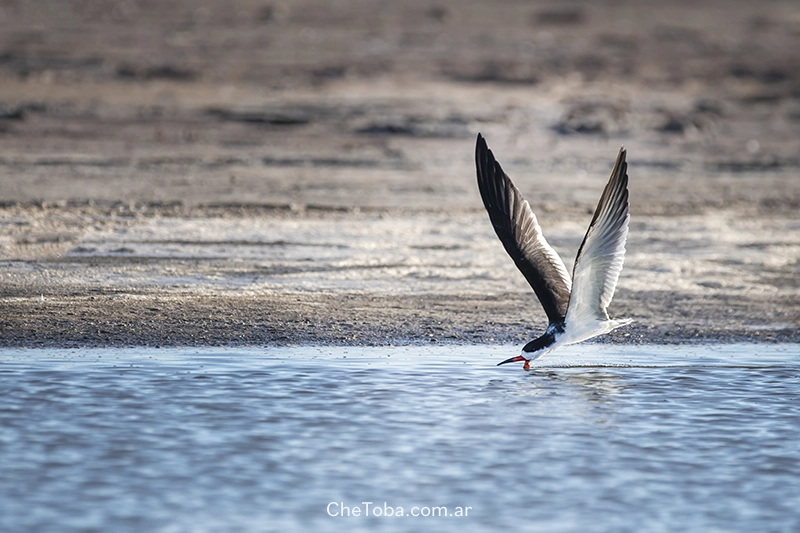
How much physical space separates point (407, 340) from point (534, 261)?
4.74ft

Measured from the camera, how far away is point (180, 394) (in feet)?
25.2

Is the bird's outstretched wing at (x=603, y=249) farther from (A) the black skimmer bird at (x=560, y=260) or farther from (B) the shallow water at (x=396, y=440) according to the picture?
(B) the shallow water at (x=396, y=440)

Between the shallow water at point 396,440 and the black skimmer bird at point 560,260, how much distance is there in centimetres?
42

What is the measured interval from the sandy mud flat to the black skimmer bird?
4.27 feet

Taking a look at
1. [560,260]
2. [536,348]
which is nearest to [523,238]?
[560,260]

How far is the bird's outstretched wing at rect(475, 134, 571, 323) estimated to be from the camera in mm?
8109

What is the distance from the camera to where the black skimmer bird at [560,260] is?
7.65 metres

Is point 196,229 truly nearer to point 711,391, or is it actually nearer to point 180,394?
point 180,394

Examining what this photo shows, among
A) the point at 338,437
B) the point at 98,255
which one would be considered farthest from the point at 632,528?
the point at 98,255

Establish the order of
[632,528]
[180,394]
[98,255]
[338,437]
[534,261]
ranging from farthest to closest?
1. [98,255]
2. [534,261]
3. [180,394]
4. [338,437]
5. [632,528]

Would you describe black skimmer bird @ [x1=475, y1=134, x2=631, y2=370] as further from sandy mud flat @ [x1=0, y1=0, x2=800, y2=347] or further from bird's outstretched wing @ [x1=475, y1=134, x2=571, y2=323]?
sandy mud flat @ [x1=0, y1=0, x2=800, y2=347]

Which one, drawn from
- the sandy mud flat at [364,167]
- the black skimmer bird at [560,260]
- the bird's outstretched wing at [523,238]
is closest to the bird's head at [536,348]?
the black skimmer bird at [560,260]

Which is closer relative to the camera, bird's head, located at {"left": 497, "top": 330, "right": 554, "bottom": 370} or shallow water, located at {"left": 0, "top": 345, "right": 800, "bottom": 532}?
shallow water, located at {"left": 0, "top": 345, "right": 800, "bottom": 532}

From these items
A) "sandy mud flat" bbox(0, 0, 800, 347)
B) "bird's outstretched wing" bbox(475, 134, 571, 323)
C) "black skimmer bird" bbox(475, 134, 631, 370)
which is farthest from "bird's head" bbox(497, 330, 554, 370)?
"sandy mud flat" bbox(0, 0, 800, 347)
